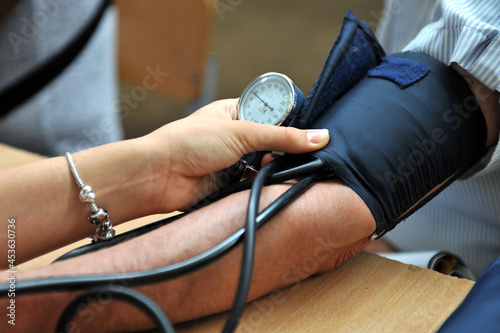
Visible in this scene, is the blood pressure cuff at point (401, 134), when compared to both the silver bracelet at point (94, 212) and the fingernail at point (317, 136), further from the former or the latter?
the silver bracelet at point (94, 212)

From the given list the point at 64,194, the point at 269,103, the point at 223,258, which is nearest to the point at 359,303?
the point at 223,258

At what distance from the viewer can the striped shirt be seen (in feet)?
2.18

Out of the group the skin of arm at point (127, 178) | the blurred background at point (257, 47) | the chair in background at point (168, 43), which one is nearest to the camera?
the skin of arm at point (127, 178)

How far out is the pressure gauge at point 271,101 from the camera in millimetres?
646

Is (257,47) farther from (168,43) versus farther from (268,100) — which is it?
(268,100)

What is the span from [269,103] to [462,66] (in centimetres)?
29

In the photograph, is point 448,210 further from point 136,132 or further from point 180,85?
point 136,132

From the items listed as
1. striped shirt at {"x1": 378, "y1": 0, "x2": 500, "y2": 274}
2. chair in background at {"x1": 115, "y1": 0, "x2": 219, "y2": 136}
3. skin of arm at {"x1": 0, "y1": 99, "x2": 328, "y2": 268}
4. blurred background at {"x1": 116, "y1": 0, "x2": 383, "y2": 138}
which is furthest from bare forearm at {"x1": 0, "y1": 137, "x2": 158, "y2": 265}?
blurred background at {"x1": 116, "y1": 0, "x2": 383, "y2": 138}

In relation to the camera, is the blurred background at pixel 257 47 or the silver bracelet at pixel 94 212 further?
the blurred background at pixel 257 47

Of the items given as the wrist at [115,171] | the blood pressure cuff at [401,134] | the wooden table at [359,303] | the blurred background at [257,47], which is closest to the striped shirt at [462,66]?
the blood pressure cuff at [401,134]

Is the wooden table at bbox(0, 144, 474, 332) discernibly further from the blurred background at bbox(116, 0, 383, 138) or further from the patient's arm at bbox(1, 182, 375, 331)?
the blurred background at bbox(116, 0, 383, 138)

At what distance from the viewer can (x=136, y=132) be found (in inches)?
96.3

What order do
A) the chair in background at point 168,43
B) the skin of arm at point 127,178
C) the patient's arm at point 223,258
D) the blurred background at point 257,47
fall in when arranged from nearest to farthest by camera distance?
the patient's arm at point 223,258
the skin of arm at point 127,178
the chair in background at point 168,43
the blurred background at point 257,47

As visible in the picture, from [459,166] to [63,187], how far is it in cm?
58
